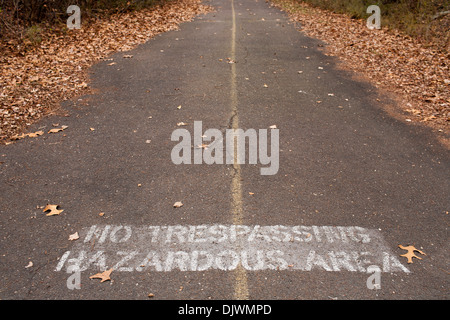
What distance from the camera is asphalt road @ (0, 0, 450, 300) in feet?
11.8

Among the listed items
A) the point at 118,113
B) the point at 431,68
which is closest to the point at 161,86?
the point at 118,113

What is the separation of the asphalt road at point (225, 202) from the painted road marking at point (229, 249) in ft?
0.06

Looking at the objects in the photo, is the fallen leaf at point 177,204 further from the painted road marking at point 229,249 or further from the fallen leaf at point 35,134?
the fallen leaf at point 35,134

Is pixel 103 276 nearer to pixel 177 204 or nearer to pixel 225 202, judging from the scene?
pixel 177 204

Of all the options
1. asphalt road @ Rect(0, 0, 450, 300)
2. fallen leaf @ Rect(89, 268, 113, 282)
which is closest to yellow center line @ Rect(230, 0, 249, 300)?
asphalt road @ Rect(0, 0, 450, 300)

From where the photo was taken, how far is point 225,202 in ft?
15.6

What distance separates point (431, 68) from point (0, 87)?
38.5 ft

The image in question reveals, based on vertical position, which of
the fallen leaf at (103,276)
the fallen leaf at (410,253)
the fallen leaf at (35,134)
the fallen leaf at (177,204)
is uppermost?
the fallen leaf at (35,134)

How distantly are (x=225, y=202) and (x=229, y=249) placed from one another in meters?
0.90

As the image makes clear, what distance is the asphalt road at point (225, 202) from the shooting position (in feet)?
11.8

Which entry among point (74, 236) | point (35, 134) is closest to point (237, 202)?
point (74, 236)

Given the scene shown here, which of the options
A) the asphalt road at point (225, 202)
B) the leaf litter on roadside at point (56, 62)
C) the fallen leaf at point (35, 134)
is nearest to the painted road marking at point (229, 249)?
the asphalt road at point (225, 202)

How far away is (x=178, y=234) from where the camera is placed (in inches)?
165

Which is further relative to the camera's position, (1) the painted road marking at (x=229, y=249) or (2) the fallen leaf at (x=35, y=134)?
(2) the fallen leaf at (x=35, y=134)
